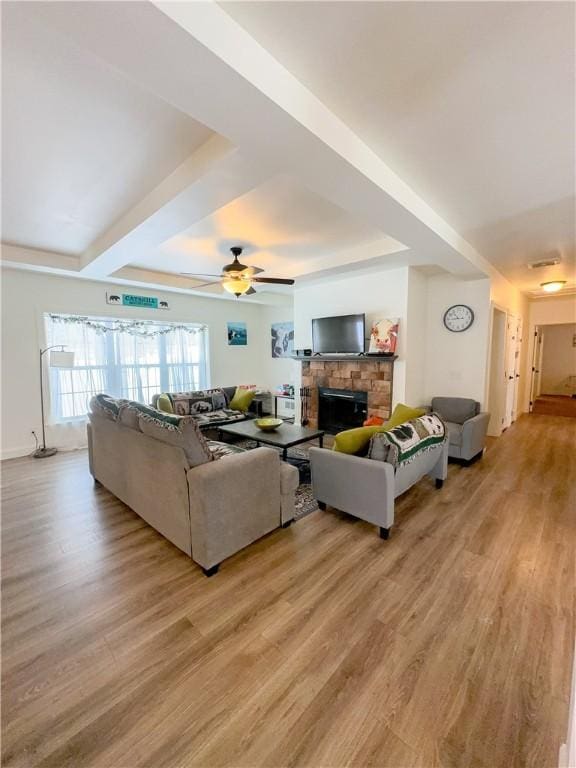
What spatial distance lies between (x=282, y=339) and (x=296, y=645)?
19.4ft

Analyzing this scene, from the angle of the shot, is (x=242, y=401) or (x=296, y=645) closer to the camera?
(x=296, y=645)

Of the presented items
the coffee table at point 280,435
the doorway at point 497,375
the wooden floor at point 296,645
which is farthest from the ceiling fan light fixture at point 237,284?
the doorway at point 497,375

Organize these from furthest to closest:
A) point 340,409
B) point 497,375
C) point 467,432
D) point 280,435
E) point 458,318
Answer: point 497,375, point 340,409, point 458,318, point 467,432, point 280,435

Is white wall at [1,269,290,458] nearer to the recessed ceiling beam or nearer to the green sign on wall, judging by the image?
the green sign on wall

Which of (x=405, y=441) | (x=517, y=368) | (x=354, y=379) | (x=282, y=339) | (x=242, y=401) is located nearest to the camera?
(x=405, y=441)

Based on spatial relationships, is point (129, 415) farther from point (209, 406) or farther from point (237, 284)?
point (209, 406)

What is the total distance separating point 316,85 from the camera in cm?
150

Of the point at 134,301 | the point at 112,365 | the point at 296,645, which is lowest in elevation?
the point at 296,645

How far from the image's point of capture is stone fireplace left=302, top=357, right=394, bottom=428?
4.59m

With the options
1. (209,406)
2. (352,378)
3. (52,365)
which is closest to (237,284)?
(352,378)

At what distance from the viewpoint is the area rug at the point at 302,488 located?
2834 millimetres

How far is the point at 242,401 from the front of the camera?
5.47 m

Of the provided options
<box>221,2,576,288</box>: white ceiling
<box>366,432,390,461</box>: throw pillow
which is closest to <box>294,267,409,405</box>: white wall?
<box>221,2,576,288</box>: white ceiling

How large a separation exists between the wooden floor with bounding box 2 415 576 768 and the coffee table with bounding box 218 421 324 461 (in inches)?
35.5
